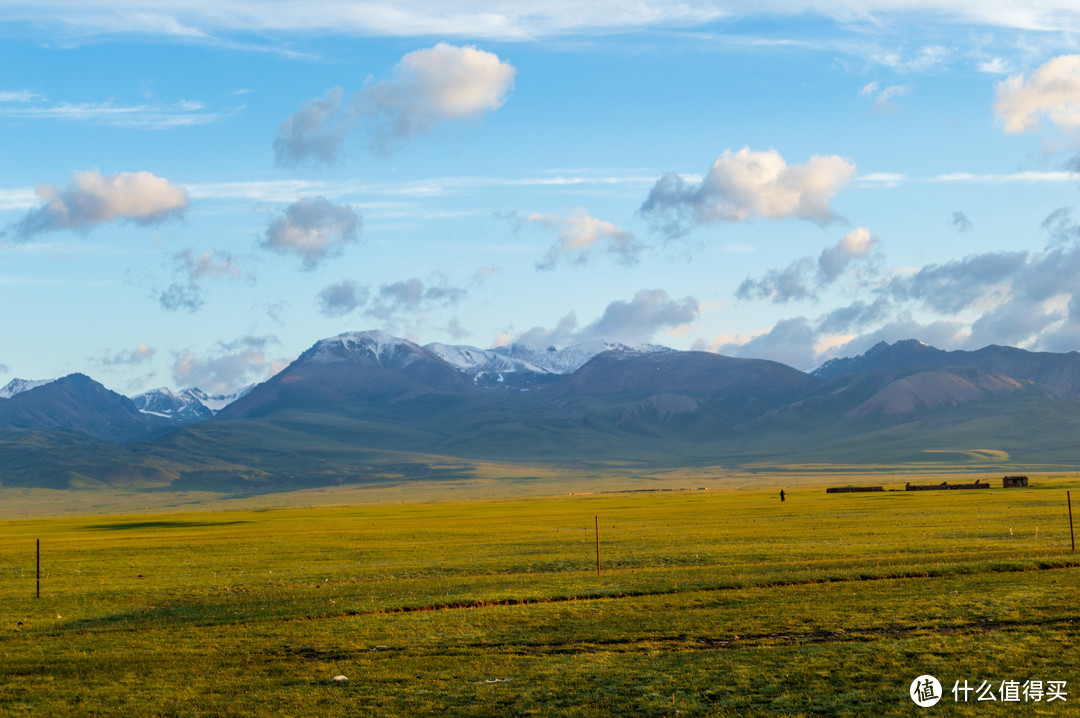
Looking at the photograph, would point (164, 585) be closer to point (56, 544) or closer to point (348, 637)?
point (348, 637)

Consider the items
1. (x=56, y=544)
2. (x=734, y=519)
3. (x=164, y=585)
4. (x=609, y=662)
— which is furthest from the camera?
(x=734, y=519)

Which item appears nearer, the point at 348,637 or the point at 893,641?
the point at 893,641

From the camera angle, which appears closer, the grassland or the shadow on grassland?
the grassland

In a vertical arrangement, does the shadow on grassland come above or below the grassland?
below

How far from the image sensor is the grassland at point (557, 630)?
18578 mm

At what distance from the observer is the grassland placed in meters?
18.6

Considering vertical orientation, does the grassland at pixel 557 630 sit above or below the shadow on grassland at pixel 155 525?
above

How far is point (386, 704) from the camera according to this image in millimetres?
18391

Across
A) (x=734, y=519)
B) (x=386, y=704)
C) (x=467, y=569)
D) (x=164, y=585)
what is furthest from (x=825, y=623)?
(x=734, y=519)

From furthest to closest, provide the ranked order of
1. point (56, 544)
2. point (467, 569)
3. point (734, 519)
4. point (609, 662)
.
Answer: point (734, 519) < point (56, 544) < point (467, 569) < point (609, 662)

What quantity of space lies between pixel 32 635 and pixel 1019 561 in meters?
32.1

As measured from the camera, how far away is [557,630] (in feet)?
82.7

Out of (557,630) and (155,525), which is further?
(155,525)

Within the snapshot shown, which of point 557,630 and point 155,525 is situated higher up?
point 557,630
